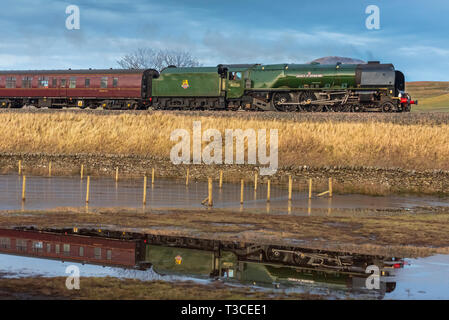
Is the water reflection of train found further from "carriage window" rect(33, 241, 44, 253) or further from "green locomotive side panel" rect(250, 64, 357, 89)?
"green locomotive side panel" rect(250, 64, 357, 89)

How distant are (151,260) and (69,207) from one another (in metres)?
9.99

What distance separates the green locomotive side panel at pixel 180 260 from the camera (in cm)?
1450

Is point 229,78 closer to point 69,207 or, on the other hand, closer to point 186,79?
point 186,79

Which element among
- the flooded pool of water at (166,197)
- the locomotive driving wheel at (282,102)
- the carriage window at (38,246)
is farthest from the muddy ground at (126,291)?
the locomotive driving wheel at (282,102)

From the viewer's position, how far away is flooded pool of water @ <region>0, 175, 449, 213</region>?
2600cm

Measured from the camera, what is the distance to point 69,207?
24500 mm

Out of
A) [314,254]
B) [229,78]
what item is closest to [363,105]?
[229,78]

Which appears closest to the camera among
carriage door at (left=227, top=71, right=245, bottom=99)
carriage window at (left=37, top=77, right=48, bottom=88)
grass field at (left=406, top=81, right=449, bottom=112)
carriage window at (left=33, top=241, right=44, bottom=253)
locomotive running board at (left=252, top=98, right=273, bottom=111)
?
carriage window at (left=33, top=241, right=44, bottom=253)

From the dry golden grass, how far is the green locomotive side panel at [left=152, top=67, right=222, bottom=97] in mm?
5419

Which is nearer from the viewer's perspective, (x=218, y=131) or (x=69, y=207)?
(x=69, y=207)

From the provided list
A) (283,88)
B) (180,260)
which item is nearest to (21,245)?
(180,260)

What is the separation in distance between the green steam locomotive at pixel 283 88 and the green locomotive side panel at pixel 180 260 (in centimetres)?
3145

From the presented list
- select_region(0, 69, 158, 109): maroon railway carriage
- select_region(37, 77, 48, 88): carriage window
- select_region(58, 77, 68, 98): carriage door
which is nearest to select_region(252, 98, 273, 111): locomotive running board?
select_region(0, 69, 158, 109): maroon railway carriage

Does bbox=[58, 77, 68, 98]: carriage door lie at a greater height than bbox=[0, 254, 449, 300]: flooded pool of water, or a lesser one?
greater
